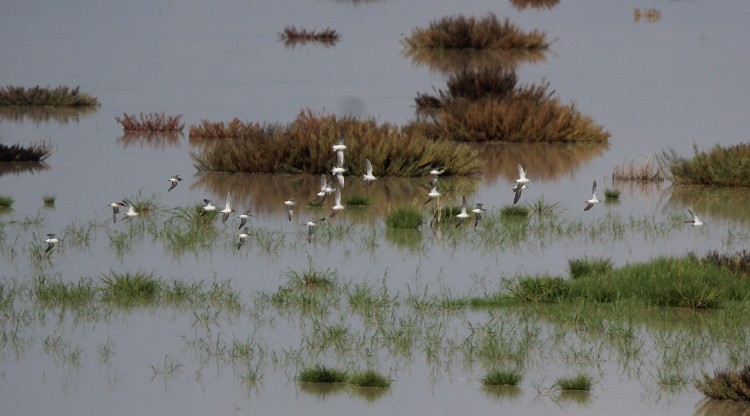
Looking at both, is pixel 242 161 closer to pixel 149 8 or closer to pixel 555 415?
pixel 555 415

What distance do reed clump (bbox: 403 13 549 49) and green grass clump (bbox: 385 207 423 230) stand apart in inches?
1186

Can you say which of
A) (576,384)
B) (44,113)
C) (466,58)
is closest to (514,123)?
(44,113)

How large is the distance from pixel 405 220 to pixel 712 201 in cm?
471

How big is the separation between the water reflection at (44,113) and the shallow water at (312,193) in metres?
0.10

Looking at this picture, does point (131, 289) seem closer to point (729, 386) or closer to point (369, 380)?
point (369, 380)

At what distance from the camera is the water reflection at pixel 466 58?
136 ft

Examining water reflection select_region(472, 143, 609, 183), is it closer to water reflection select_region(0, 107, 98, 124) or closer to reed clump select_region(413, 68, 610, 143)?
reed clump select_region(413, 68, 610, 143)

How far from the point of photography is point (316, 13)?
2534 inches

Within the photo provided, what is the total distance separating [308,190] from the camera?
20.8 m

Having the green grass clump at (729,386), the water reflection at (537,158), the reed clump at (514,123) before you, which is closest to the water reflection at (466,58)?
the reed clump at (514,123)

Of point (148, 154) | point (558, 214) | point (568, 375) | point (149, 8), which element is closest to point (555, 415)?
point (568, 375)

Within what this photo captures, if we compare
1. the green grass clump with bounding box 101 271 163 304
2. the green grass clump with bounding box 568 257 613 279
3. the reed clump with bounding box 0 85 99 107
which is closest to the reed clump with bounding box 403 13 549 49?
the reed clump with bounding box 0 85 99 107

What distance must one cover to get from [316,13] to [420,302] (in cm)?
5166

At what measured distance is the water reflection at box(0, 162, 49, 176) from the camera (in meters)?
23.4
